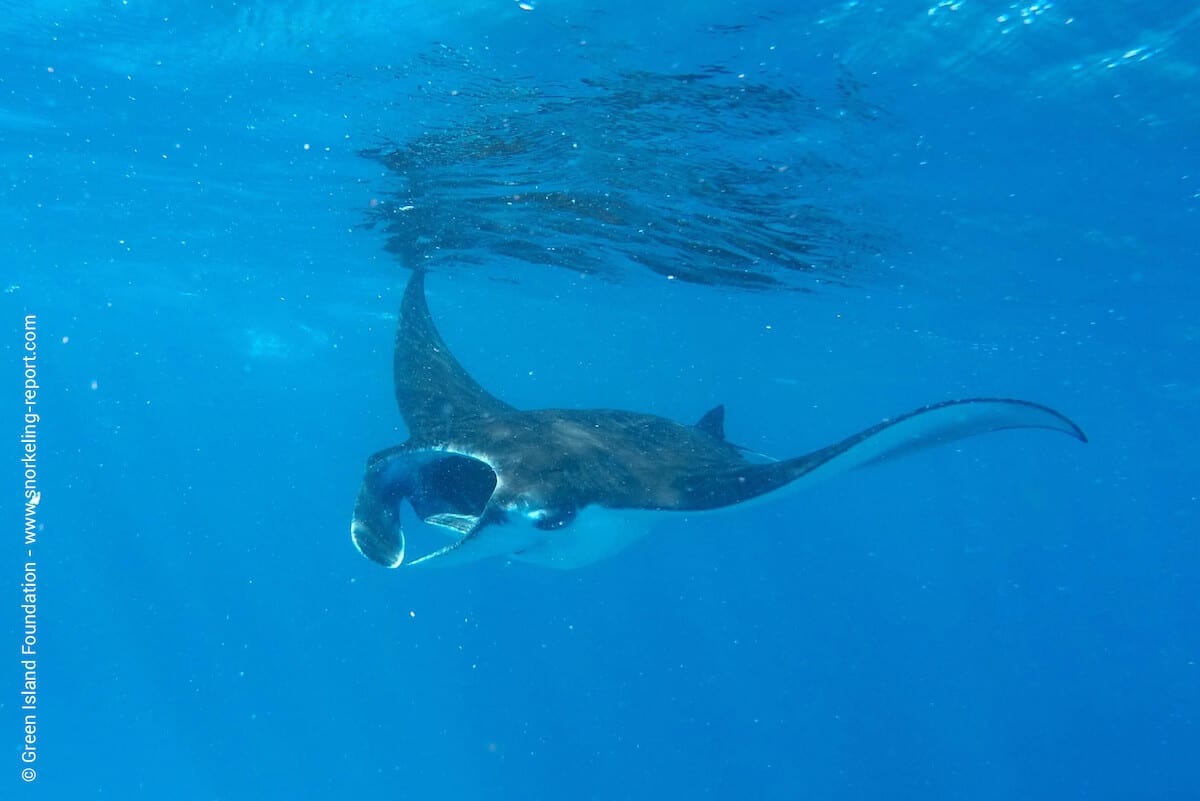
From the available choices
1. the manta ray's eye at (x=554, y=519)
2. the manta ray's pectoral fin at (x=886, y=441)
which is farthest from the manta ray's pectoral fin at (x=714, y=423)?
the manta ray's eye at (x=554, y=519)

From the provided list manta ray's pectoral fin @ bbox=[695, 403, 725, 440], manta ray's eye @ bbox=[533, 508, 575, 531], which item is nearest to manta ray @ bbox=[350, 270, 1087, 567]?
manta ray's eye @ bbox=[533, 508, 575, 531]

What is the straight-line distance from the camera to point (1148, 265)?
1457 centimetres

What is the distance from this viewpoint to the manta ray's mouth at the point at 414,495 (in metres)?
4.66

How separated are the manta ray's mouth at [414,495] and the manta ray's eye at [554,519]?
15.9 inches

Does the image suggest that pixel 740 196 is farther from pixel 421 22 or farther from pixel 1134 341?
pixel 1134 341

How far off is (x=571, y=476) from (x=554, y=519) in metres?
0.48

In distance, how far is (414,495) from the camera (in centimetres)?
577

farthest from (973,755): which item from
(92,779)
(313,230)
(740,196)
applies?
(92,779)

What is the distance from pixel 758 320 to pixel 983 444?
112 ft

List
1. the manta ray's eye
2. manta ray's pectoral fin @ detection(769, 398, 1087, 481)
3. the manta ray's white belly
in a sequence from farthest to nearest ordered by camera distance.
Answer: the manta ray's white belly
the manta ray's eye
manta ray's pectoral fin @ detection(769, 398, 1087, 481)

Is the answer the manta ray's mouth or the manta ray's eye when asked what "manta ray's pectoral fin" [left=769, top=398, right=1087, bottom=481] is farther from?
the manta ray's mouth

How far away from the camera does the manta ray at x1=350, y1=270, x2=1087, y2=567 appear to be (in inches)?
178

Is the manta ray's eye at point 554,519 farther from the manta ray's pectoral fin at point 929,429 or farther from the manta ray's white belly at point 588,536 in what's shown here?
the manta ray's pectoral fin at point 929,429

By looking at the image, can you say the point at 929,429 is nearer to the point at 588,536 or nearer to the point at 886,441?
the point at 886,441
